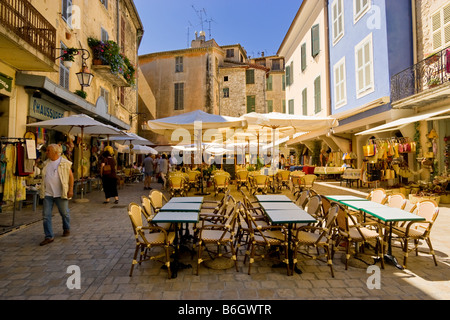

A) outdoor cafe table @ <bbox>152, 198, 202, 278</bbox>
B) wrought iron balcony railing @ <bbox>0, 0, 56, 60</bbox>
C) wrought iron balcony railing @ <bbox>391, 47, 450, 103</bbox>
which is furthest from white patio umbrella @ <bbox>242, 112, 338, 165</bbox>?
wrought iron balcony railing @ <bbox>0, 0, 56, 60</bbox>

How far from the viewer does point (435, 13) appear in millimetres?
8820

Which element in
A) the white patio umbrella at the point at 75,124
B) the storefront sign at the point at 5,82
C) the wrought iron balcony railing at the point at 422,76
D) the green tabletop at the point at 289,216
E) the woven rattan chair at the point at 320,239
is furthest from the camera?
the wrought iron balcony railing at the point at 422,76

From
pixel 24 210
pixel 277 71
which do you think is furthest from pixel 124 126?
pixel 277 71

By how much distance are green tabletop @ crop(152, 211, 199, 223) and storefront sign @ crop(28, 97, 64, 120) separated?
722cm

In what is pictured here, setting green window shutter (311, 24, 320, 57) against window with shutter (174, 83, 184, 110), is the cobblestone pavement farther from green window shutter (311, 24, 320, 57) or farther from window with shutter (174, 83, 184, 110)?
window with shutter (174, 83, 184, 110)

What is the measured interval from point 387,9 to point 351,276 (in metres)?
10.5

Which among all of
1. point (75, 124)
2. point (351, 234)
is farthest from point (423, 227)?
point (75, 124)

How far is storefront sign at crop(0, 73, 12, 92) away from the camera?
685 centimetres

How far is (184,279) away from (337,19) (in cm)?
1491

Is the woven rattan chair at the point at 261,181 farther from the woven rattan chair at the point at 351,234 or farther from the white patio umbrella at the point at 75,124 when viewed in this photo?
the white patio umbrella at the point at 75,124

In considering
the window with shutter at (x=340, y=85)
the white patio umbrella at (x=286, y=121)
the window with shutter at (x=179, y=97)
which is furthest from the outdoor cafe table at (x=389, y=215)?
the window with shutter at (x=179, y=97)

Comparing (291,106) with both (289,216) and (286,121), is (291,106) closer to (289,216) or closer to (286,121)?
(286,121)

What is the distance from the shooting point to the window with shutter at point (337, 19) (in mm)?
13148

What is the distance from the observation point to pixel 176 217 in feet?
11.4
